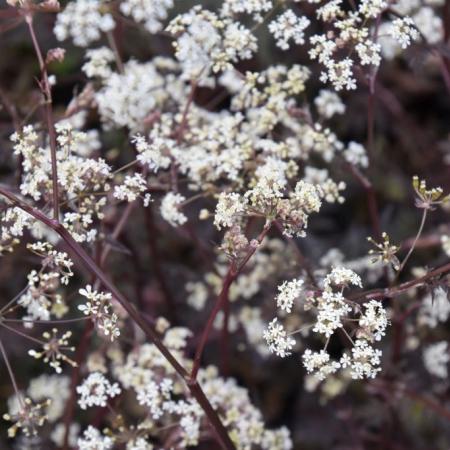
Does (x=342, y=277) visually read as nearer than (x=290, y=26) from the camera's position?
Yes

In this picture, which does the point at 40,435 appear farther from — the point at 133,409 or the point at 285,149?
the point at 285,149

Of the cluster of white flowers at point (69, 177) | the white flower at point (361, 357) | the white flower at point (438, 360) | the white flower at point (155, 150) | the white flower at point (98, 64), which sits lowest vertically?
the white flower at point (361, 357)

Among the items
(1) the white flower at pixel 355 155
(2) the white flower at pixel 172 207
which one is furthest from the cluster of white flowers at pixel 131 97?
(1) the white flower at pixel 355 155

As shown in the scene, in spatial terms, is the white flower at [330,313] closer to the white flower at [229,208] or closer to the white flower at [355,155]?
the white flower at [229,208]

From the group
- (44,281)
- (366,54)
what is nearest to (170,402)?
(44,281)

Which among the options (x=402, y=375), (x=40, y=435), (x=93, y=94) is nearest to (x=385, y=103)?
(x=402, y=375)

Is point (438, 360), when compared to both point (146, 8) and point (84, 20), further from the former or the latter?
point (84, 20)

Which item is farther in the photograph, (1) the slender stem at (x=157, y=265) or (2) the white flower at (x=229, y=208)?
(1) the slender stem at (x=157, y=265)

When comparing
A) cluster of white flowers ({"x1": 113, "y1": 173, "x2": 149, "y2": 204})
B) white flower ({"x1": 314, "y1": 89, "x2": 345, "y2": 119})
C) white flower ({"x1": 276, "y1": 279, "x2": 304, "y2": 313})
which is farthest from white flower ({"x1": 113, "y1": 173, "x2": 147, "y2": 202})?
white flower ({"x1": 314, "y1": 89, "x2": 345, "y2": 119})
